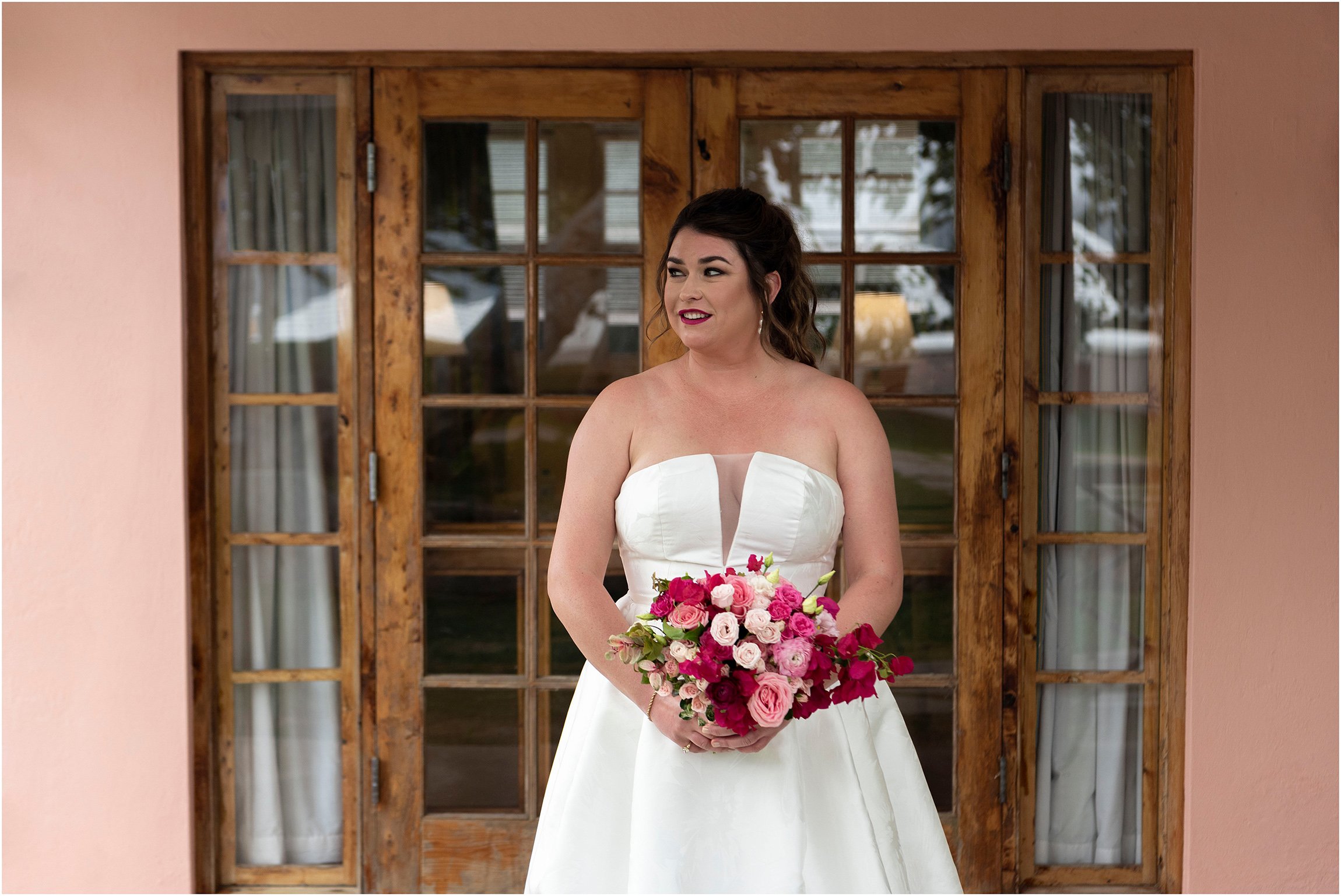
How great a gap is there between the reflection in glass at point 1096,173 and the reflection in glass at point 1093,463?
0.48 m

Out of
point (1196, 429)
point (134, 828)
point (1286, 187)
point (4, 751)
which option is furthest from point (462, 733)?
point (1286, 187)

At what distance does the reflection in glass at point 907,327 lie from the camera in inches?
113

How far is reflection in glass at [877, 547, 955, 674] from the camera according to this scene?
9.52ft

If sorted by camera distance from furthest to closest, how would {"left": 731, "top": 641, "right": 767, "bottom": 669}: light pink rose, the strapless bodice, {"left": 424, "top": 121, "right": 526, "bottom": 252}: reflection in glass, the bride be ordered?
{"left": 424, "top": 121, "right": 526, "bottom": 252}: reflection in glass, the strapless bodice, the bride, {"left": 731, "top": 641, "right": 767, "bottom": 669}: light pink rose

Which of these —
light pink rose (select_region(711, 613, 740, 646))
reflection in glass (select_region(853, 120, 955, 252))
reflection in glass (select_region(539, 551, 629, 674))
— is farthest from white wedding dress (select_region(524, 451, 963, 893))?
reflection in glass (select_region(853, 120, 955, 252))

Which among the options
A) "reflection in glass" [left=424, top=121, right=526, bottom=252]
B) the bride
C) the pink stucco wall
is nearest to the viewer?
the bride

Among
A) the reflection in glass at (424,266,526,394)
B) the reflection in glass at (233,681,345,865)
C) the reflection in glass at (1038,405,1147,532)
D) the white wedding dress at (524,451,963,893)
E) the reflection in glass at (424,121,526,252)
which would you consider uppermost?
the reflection in glass at (424,121,526,252)

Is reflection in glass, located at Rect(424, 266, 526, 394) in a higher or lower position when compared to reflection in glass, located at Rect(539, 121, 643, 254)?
lower

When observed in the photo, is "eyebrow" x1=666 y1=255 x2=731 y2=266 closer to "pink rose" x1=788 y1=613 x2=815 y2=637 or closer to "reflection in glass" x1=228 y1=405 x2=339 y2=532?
"pink rose" x1=788 y1=613 x2=815 y2=637

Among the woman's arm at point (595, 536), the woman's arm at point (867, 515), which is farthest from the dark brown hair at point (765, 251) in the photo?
the woman's arm at point (595, 536)

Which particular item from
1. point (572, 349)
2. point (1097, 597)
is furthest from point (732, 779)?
point (1097, 597)

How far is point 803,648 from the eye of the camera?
165 centimetres

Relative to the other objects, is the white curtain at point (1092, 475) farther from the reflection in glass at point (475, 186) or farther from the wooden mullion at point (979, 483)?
the reflection in glass at point (475, 186)

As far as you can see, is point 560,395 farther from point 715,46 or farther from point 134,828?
point 134,828
